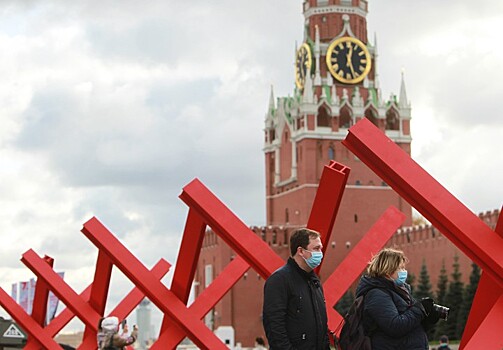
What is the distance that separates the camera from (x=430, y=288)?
59.8 m

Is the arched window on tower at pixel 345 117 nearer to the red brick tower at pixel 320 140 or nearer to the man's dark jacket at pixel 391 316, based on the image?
the red brick tower at pixel 320 140

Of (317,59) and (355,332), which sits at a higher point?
(317,59)

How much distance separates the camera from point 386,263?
244 inches

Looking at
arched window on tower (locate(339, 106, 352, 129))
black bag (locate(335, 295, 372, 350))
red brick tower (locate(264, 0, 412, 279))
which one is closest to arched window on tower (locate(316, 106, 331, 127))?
red brick tower (locate(264, 0, 412, 279))

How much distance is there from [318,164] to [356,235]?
5568mm

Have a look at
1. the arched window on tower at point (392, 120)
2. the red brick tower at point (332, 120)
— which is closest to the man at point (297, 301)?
Answer: the red brick tower at point (332, 120)

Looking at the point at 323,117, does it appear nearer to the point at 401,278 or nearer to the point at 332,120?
the point at 332,120

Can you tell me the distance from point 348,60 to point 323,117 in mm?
4414

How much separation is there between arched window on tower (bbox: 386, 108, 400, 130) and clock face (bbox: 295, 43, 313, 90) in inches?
245

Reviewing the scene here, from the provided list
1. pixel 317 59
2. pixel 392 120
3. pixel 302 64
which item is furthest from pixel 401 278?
pixel 302 64

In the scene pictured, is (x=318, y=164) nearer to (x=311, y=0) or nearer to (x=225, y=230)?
(x=311, y=0)

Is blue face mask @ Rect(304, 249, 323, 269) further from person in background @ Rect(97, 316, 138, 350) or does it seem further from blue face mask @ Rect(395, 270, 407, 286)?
person in background @ Rect(97, 316, 138, 350)

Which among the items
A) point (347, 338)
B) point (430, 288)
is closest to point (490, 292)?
point (347, 338)

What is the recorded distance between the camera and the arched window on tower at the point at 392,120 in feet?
259
